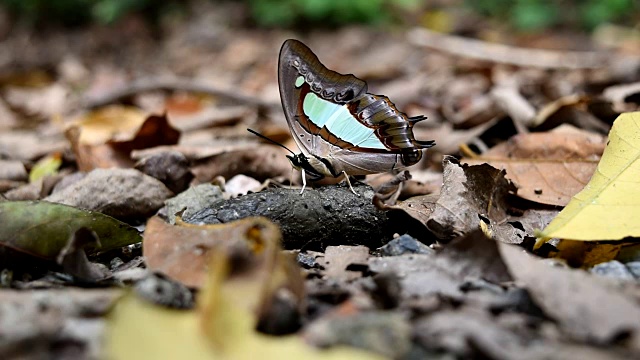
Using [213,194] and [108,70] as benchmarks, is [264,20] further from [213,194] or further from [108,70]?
[213,194]

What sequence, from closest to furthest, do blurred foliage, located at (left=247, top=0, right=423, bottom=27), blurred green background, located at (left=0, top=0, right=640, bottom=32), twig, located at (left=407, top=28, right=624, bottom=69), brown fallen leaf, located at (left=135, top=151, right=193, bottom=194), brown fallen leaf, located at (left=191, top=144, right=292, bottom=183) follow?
brown fallen leaf, located at (left=135, top=151, right=193, bottom=194)
brown fallen leaf, located at (left=191, top=144, right=292, bottom=183)
twig, located at (left=407, top=28, right=624, bottom=69)
blurred foliage, located at (left=247, top=0, right=423, bottom=27)
blurred green background, located at (left=0, top=0, right=640, bottom=32)

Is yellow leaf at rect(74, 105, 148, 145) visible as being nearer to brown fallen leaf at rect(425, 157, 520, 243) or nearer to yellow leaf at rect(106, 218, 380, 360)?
brown fallen leaf at rect(425, 157, 520, 243)

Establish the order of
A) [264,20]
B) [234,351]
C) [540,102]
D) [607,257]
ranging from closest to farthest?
[234,351]
[607,257]
[540,102]
[264,20]

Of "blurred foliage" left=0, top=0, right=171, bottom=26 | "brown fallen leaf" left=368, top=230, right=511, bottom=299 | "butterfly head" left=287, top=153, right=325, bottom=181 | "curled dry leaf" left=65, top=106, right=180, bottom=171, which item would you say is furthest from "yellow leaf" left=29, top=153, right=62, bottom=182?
"blurred foliage" left=0, top=0, right=171, bottom=26

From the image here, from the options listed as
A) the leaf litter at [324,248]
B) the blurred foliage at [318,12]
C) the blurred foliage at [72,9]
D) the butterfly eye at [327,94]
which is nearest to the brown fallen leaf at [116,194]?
the leaf litter at [324,248]

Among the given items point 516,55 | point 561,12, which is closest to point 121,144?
point 516,55

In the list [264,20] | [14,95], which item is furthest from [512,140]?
[264,20]

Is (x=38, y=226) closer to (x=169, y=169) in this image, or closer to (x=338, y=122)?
(x=169, y=169)
